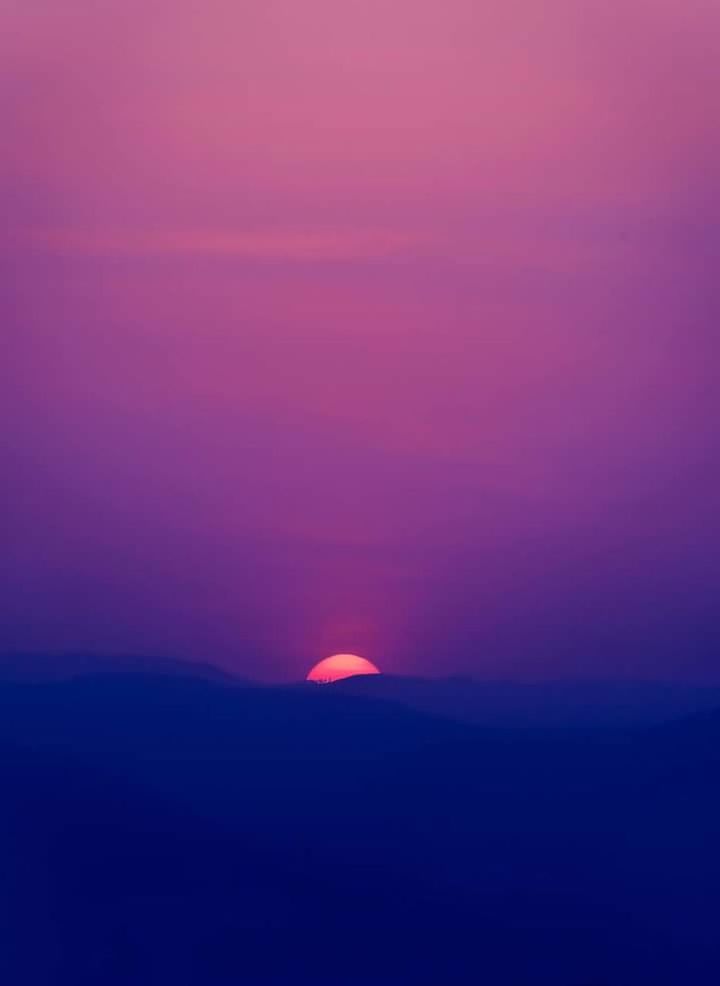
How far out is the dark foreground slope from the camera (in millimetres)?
5418

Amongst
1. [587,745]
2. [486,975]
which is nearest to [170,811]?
[486,975]

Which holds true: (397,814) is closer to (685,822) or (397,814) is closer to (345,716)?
(345,716)

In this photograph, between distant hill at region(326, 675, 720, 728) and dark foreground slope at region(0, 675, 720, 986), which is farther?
distant hill at region(326, 675, 720, 728)

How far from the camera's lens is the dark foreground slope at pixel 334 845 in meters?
5.42

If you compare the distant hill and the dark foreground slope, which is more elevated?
the distant hill

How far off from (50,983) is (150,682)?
174 centimetres

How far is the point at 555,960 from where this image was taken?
5410 millimetres

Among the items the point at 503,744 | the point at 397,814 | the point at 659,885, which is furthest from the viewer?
the point at 503,744

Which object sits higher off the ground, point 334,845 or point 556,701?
point 556,701

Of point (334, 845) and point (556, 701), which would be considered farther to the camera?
point (556, 701)

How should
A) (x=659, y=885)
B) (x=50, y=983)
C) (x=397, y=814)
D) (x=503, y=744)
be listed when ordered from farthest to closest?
(x=503, y=744), (x=397, y=814), (x=659, y=885), (x=50, y=983)

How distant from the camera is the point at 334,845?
5914 mm

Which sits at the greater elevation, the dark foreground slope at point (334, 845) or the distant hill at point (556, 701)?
the distant hill at point (556, 701)

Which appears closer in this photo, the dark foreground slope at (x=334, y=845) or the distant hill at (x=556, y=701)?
the dark foreground slope at (x=334, y=845)
